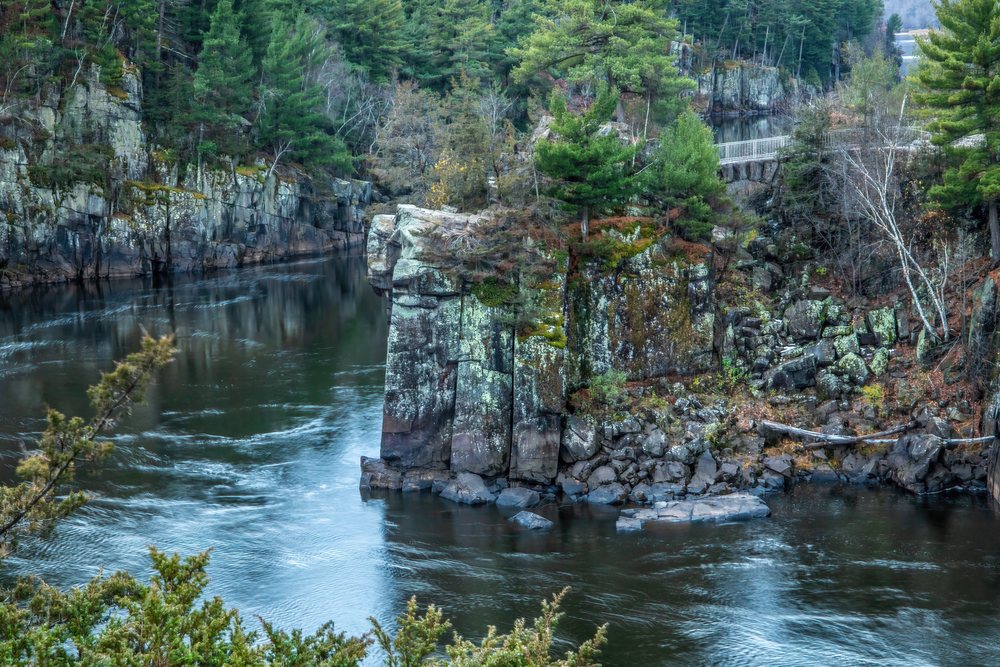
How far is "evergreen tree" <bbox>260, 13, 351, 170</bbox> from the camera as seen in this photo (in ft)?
201

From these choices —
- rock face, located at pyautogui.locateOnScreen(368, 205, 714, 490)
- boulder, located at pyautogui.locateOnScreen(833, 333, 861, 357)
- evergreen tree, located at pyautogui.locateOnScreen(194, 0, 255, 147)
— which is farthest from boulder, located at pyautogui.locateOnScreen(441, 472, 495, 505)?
evergreen tree, located at pyautogui.locateOnScreen(194, 0, 255, 147)

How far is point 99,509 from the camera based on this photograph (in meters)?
23.7

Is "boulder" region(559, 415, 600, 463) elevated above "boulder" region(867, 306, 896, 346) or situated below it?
below

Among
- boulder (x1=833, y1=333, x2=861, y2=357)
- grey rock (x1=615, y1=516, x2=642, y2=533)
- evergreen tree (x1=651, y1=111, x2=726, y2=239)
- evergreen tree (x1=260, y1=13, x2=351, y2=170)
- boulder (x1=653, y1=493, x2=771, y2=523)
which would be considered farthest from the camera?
evergreen tree (x1=260, y1=13, x2=351, y2=170)

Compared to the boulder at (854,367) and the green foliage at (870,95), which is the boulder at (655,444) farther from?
the green foliage at (870,95)

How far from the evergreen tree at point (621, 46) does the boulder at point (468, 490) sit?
1963cm

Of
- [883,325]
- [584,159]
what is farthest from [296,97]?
[883,325]

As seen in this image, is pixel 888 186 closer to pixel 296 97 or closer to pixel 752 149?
pixel 752 149

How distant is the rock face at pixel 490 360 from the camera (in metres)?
25.2

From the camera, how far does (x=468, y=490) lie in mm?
24484

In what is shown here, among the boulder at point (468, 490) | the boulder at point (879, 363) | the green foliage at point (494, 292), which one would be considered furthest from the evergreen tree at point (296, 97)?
the boulder at point (879, 363)

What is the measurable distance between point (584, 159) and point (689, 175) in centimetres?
407

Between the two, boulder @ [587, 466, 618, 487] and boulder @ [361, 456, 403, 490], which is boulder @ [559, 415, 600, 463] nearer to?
boulder @ [587, 466, 618, 487]

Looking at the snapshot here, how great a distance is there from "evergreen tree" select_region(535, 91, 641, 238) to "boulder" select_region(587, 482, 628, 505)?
8.76 m
